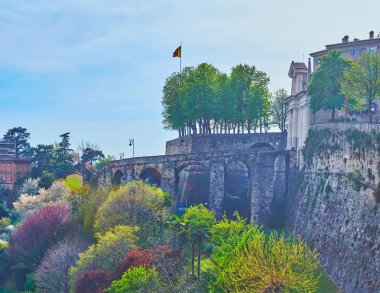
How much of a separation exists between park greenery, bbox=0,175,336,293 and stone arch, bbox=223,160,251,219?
7795mm

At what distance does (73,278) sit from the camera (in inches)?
1747

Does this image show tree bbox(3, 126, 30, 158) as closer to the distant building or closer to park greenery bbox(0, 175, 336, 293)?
park greenery bbox(0, 175, 336, 293)

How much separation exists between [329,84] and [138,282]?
1202 inches

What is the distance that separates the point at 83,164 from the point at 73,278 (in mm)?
62022

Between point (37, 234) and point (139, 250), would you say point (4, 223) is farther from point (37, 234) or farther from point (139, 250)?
point (139, 250)

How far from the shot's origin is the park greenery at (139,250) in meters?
32.9

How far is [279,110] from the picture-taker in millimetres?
86750

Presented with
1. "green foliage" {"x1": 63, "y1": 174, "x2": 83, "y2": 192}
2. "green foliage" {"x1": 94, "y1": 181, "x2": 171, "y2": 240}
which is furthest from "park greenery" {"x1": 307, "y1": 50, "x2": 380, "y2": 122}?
"green foliage" {"x1": 63, "y1": 174, "x2": 83, "y2": 192}

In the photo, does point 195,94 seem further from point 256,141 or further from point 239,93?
point 256,141

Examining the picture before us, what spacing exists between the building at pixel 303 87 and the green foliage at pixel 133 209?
16887mm

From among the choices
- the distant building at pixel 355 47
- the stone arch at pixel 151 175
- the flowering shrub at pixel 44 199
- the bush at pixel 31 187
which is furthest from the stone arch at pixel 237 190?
the bush at pixel 31 187

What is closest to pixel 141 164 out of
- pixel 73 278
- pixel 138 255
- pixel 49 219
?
pixel 49 219

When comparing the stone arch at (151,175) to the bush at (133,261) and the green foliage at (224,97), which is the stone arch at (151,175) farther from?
the bush at (133,261)

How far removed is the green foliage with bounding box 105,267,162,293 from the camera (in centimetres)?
3428
